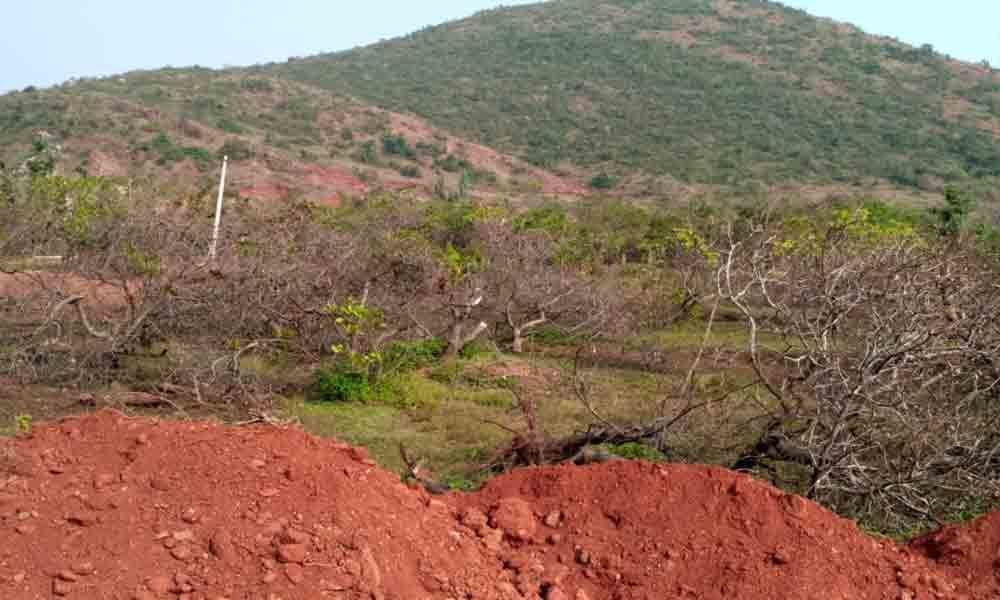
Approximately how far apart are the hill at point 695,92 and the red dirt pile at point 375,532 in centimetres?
3562

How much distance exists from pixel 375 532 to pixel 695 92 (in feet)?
164

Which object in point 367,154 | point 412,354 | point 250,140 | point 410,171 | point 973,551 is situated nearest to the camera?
point 973,551

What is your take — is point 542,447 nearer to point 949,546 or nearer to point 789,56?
point 949,546

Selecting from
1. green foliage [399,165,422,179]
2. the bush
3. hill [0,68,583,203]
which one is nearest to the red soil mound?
the bush

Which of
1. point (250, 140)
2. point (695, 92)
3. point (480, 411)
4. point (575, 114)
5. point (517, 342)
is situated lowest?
point (517, 342)

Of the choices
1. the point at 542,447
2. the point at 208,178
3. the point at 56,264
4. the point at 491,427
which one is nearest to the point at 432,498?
the point at 542,447

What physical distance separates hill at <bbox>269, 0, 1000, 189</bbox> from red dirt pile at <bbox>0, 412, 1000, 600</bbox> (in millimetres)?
35621

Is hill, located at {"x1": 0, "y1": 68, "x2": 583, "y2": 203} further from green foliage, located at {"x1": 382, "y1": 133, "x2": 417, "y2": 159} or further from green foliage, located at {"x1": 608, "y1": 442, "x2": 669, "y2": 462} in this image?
green foliage, located at {"x1": 608, "y1": 442, "x2": 669, "y2": 462}

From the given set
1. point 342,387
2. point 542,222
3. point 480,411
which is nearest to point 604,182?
point 542,222

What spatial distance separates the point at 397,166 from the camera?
1610 inches

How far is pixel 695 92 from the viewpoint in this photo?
50875 mm

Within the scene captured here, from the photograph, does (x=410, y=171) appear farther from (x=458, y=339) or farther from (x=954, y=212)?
(x=458, y=339)

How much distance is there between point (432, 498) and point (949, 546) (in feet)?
8.84

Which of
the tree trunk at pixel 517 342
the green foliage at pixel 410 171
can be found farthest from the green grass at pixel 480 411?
the green foliage at pixel 410 171
